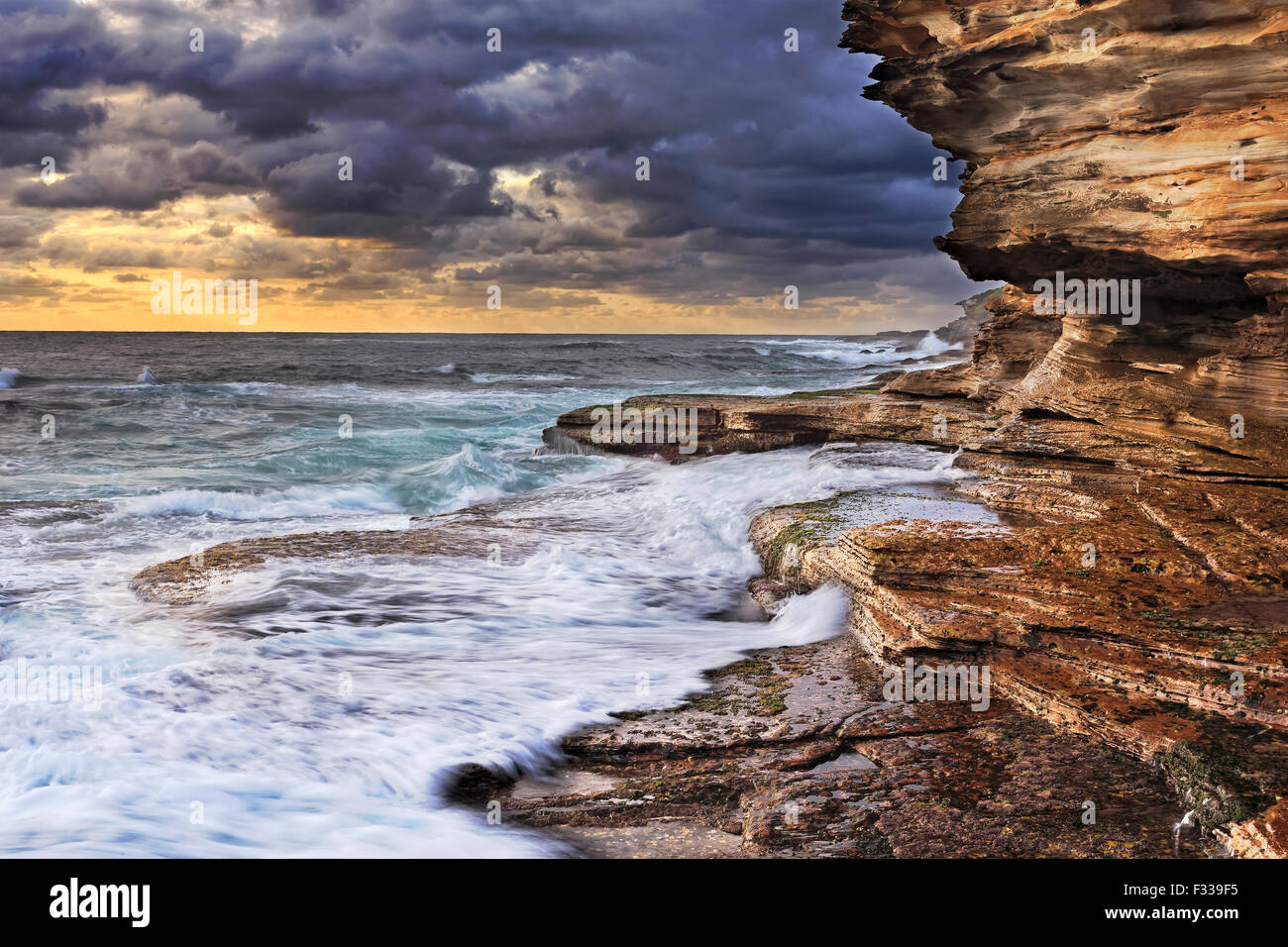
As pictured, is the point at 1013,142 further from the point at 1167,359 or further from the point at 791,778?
the point at 791,778

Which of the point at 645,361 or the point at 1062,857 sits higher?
the point at 645,361

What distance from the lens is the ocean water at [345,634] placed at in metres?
5.22

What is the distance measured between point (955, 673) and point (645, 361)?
68096 millimetres

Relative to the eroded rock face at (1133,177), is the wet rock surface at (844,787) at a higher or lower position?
lower

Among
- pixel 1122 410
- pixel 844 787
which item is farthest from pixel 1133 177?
pixel 844 787

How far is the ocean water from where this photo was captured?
522 centimetres

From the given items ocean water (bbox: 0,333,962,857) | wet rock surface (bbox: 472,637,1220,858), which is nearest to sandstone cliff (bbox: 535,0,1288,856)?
wet rock surface (bbox: 472,637,1220,858)

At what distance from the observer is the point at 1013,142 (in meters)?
11.6

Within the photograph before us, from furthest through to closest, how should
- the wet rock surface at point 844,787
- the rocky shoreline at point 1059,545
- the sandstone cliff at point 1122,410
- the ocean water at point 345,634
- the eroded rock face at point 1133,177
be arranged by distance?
the eroded rock face at point 1133,177 < the sandstone cliff at point 1122,410 < the ocean water at point 345,634 < the rocky shoreline at point 1059,545 < the wet rock surface at point 844,787

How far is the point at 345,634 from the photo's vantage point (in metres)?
8.41

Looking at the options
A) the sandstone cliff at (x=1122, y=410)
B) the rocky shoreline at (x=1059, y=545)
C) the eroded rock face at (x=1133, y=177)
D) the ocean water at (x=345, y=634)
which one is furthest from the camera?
the eroded rock face at (x=1133, y=177)

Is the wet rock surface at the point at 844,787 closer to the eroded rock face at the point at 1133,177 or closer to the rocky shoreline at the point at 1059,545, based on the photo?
the rocky shoreline at the point at 1059,545

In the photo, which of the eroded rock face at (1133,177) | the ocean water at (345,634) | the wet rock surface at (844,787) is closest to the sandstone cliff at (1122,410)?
the eroded rock face at (1133,177)
